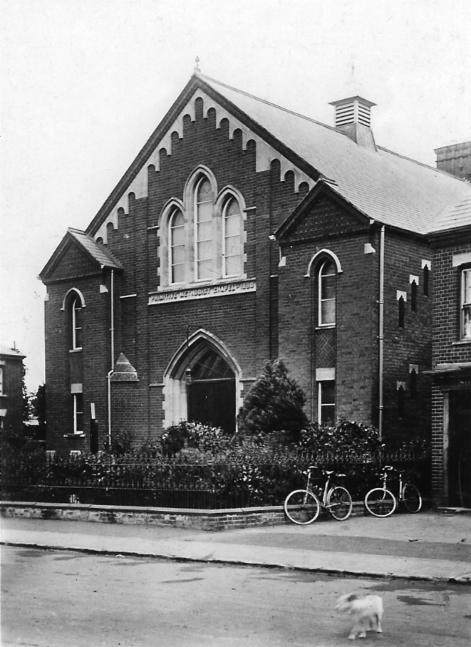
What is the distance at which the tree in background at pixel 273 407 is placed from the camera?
2238 cm

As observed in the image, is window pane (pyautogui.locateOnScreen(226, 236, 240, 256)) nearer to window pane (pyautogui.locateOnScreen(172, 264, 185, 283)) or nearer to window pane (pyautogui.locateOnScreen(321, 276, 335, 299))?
window pane (pyautogui.locateOnScreen(172, 264, 185, 283))

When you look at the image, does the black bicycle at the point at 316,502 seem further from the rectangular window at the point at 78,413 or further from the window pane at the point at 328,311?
the rectangular window at the point at 78,413

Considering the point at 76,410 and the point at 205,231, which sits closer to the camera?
the point at 205,231

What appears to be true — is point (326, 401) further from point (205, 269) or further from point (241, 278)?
point (205, 269)

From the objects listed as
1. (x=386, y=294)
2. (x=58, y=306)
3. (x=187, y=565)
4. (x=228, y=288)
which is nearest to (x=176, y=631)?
(x=187, y=565)

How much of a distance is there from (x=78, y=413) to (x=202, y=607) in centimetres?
2049

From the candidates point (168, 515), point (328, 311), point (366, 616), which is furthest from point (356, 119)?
point (366, 616)

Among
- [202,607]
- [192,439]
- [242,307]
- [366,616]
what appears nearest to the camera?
[366,616]

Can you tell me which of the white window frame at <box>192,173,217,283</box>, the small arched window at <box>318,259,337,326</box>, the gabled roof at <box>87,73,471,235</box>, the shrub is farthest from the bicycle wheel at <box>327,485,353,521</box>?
the white window frame at <box>192,173,217,283</box>

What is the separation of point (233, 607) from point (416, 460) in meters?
12.5

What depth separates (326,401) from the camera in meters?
24.0

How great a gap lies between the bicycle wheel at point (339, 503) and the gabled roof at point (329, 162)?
7.95 metres

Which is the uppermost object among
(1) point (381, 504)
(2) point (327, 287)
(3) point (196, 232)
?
(3) point (196, 232)

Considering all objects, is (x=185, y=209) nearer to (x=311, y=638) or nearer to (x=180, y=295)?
(x=180, y=295)
